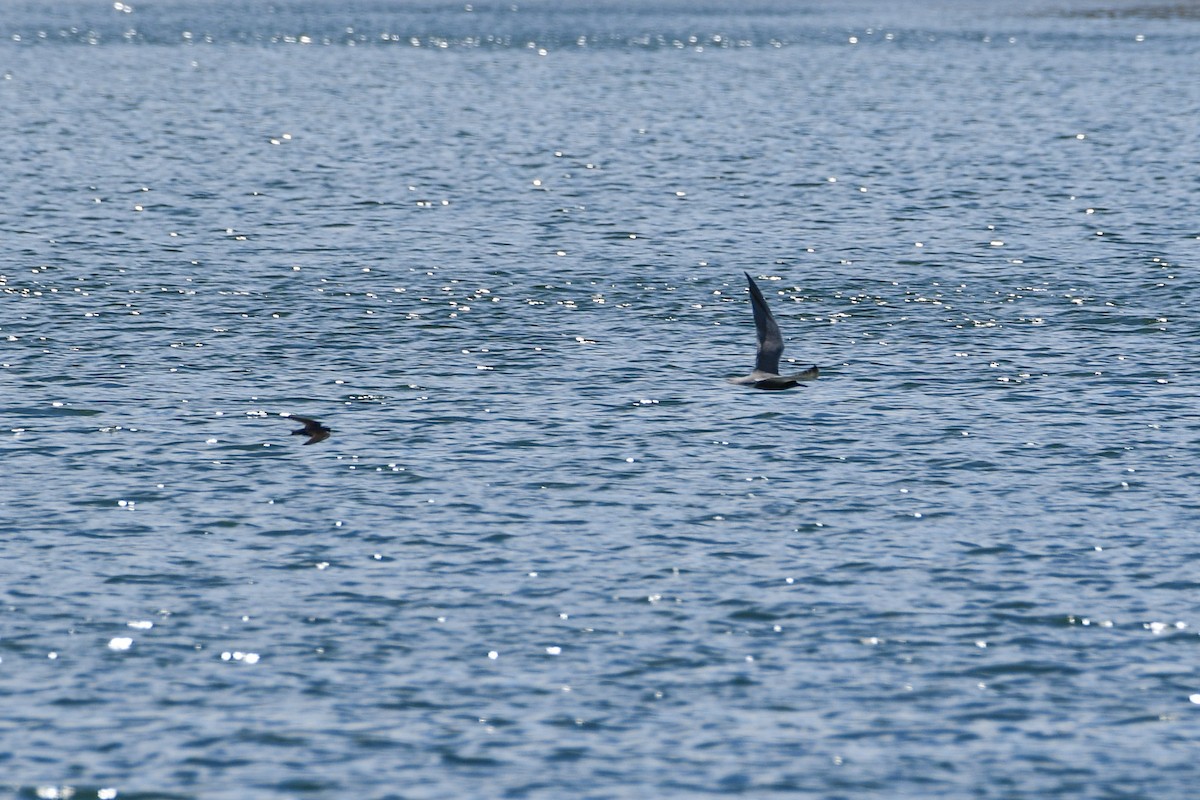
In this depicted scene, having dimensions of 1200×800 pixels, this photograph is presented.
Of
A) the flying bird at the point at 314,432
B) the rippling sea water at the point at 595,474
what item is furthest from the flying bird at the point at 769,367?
the flying bird at the point at 314,432

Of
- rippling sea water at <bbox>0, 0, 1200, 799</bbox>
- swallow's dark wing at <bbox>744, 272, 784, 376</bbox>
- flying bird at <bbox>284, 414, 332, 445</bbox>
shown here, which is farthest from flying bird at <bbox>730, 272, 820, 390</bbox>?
flying bird at <bbox>284, 414, 332, 445</bbox>

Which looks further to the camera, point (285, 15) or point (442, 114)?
point (285, 15)

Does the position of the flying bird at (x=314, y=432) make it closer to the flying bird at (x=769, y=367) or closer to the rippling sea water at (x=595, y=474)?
the rippling sea water at (x=595, y=474)

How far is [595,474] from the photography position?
38.8m

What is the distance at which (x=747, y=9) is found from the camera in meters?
195

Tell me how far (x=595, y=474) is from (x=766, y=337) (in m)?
5.36

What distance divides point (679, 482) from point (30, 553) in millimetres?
13028

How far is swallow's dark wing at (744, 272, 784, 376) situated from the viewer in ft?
129

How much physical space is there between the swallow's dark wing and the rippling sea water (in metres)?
1.58

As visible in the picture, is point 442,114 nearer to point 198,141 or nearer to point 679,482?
point 198,141

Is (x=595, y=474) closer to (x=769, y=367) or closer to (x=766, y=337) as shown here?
(x=766, y=337)

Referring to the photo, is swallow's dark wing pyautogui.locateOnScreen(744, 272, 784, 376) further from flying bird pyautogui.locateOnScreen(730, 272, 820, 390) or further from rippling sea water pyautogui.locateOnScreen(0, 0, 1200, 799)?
rippling sea water pyautogui.locateOnScreen(0, 0, 1200, 799)

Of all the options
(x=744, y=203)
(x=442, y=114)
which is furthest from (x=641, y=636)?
(x=442, y=114)

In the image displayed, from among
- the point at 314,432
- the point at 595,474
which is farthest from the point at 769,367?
the point at 314,432
